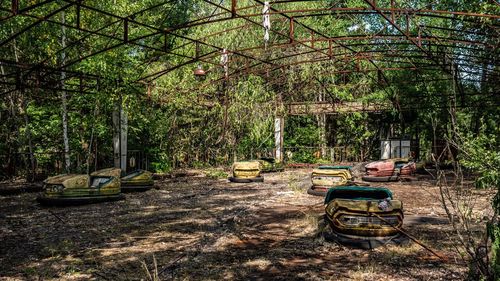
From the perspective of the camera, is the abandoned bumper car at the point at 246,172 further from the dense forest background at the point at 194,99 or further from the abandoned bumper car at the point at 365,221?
the abandoned bumper car at the point at 365,221

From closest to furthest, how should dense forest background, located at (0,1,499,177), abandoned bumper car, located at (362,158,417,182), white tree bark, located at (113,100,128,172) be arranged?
1. dense forest background, located at (0,1,499,177)
2. abandoned bumper car, located at (362,158,417,182)
3. white tree bark, located at (113,100,128,172)

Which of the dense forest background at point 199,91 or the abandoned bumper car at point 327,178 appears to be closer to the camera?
the abandoned bumper car at point 327,178

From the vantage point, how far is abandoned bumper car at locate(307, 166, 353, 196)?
10227 millimetres

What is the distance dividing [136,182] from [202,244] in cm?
625

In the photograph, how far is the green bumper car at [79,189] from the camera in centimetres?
848

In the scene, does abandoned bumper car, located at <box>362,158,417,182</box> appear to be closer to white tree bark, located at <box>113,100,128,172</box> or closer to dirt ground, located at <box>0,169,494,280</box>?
dirt ground, located at <box>0,169,494,280</box>

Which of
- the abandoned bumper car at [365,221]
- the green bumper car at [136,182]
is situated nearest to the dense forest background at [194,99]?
the green bumper car at [136,182]

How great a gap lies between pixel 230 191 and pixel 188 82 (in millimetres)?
6732

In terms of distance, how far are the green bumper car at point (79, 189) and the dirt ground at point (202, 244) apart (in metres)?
0.20

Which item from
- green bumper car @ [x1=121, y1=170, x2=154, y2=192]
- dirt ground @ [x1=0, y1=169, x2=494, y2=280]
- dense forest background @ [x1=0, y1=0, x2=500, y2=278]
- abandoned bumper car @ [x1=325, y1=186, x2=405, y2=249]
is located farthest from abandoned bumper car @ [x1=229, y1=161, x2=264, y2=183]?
abandoned bumper car @ [x1=325, y1=186, x2=405, y2=249]

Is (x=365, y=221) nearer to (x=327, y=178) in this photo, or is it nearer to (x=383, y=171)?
(x=327, y=178)

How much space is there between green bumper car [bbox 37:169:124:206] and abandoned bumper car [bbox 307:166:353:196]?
16.2 ft

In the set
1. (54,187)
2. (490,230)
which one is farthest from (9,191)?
(490,230)

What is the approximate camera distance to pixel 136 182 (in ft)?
37.0
